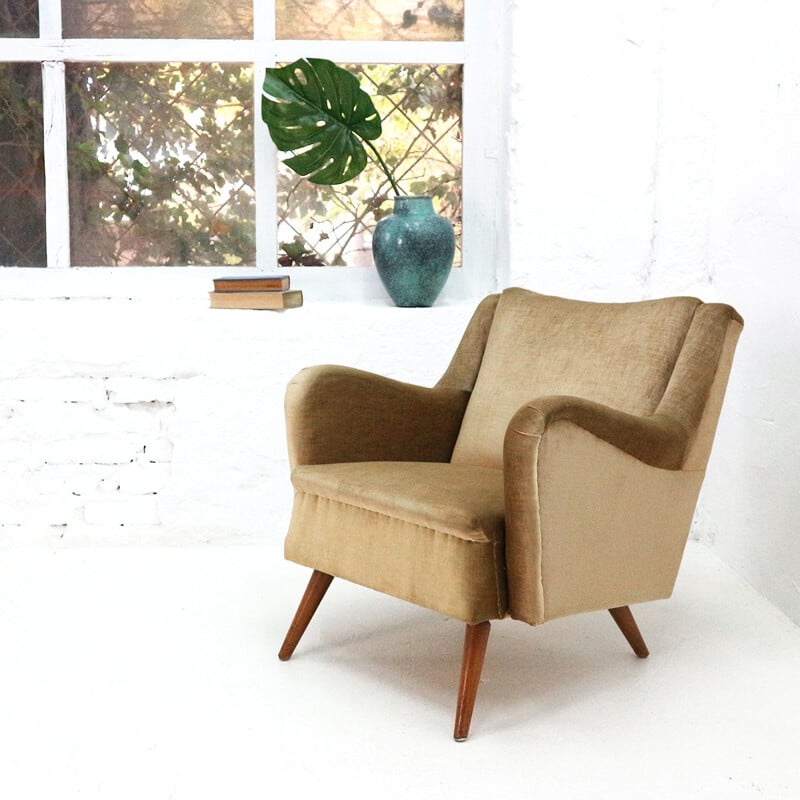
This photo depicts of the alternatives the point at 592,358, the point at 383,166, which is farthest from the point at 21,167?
the point at 592,358

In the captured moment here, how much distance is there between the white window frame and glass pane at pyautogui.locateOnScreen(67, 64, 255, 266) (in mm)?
38

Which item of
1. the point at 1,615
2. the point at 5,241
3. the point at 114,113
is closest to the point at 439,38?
the point at 114,113

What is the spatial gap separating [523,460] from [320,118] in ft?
5.62

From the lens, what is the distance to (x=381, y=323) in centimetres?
315

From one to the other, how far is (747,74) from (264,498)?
1.76 metres

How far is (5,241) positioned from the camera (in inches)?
132

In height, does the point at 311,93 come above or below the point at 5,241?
above

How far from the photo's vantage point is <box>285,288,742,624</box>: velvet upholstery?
1867mm

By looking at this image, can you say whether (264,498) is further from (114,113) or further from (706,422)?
(706,422)

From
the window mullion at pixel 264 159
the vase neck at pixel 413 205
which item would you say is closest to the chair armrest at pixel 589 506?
the vase neck at pixel 413 205

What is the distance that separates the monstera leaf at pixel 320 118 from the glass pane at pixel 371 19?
0.78 ft

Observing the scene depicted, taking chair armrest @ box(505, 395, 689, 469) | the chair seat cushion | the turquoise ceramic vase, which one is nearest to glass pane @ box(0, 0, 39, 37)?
the turquoise ceramic vase

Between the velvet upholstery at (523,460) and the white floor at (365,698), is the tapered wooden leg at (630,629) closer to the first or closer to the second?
the white floor at (365,698)

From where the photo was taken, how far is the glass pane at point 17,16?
3.26m
